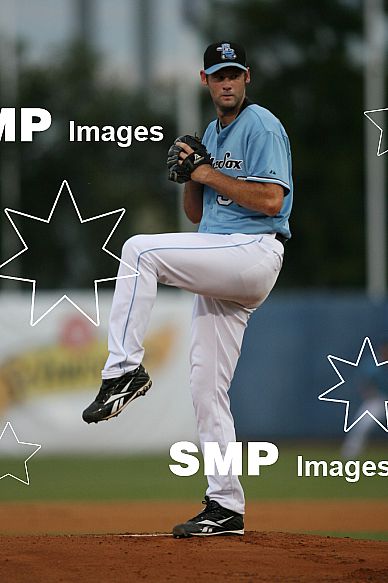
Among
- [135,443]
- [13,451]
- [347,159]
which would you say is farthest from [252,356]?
[347,159]

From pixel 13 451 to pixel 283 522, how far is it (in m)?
5.36

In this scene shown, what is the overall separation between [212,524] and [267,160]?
166 cm

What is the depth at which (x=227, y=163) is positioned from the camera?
531cm

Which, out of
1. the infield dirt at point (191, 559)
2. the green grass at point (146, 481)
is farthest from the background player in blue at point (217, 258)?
the green grass at point (146, 481)

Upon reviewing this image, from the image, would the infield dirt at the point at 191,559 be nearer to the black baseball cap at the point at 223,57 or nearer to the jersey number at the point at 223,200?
the jersey number at the point at 223,200

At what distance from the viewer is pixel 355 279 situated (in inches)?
822

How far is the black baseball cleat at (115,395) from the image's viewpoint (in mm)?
4798

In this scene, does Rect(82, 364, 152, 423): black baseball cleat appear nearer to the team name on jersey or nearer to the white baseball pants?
the white baseball pants

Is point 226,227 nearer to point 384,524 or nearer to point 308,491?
point 384,524

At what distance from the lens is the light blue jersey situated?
17.0ft

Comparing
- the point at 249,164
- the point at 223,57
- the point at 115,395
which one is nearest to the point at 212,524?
the point at 115,395

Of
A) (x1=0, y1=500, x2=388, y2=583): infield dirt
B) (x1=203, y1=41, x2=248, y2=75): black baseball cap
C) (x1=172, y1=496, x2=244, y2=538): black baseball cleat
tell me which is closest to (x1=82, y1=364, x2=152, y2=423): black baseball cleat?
(x1=0, y1=500, x2=388, y2=583): infield dirt

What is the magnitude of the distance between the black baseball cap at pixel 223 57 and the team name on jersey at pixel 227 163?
0.38 metres

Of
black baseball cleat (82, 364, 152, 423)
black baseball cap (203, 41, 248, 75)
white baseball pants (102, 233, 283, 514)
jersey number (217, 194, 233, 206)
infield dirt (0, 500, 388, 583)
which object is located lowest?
infield dirt (0, 500, 388, 583)
